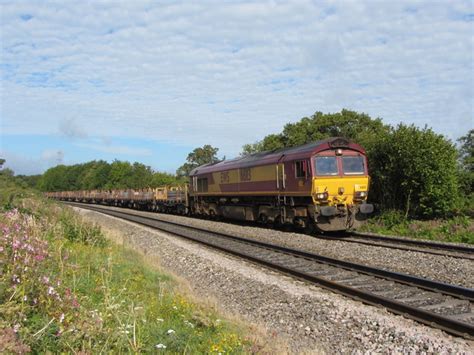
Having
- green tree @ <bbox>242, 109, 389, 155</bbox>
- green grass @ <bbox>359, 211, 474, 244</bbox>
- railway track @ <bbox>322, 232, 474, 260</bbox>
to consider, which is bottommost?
railway track @ <bbox>322, 232, 474, 260</bbox>

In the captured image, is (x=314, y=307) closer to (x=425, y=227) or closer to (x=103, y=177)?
(x=425, y=227)

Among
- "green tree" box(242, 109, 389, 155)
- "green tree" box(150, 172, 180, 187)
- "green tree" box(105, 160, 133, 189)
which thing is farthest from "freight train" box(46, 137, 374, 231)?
"green tree" box(105, 160, 133, 189)

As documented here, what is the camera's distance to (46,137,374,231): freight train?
1745cm

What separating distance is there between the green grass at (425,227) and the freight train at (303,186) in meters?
1.76

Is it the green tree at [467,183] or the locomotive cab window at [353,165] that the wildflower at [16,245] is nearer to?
the locomotive cab window at [353,165]

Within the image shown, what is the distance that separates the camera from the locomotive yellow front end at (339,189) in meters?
17.3

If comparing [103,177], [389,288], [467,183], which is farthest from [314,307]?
[103,177]

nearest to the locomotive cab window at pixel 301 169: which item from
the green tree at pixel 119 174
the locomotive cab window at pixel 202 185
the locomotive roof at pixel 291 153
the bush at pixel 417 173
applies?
the locomotive roof at pixel 291 153

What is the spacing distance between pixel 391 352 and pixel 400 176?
1561cm

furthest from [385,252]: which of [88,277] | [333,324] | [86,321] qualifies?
[86,321]

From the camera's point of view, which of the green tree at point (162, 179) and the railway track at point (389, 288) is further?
the green tree at point (162, 179)

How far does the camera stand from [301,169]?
18.1 meters

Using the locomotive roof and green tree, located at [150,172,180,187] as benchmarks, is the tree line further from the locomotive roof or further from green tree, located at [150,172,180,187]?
the locomotive roof

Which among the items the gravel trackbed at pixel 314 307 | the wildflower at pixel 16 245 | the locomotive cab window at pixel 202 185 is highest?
the locomotive cab window at pixel 202 185
